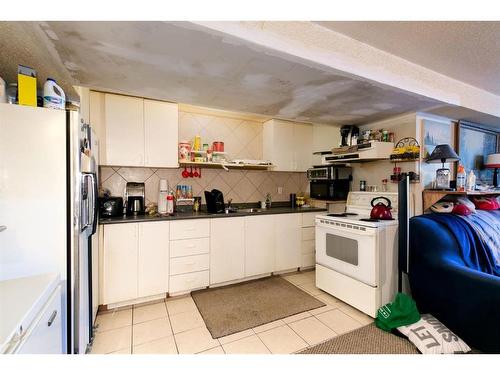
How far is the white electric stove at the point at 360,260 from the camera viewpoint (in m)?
1.97

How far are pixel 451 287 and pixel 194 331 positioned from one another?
1993 millimetres

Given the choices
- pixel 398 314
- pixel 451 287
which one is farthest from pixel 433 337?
pixel 451 287

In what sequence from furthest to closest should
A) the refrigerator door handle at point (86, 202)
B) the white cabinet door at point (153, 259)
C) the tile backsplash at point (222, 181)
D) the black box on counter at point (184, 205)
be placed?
the black box on counter at point (184, 205) < the tile backsplash at point (222, 181) < the white cabinet door at point (153, 259) < the refrigerator door handle at point (86, 202)

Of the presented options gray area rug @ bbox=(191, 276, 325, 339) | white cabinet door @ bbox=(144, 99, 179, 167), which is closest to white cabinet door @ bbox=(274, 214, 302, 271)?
gray area rug @ bbox=(191, 276, 325, 339)

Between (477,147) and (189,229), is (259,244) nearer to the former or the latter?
(189,229)

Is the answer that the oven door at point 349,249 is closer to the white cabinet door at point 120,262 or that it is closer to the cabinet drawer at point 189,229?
the cabinet drawer at point 189,229

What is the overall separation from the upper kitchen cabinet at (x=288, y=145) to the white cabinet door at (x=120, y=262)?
2028mm

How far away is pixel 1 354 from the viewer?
0.68 meters

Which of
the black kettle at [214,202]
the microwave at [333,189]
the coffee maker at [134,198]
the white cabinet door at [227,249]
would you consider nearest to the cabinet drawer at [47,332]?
the coffee maker at [134,198]

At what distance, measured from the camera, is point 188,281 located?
241 cm

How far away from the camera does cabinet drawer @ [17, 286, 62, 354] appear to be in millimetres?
834

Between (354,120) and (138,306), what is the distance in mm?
3256

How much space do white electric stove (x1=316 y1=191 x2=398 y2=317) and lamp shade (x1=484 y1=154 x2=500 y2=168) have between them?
73.4 inches
